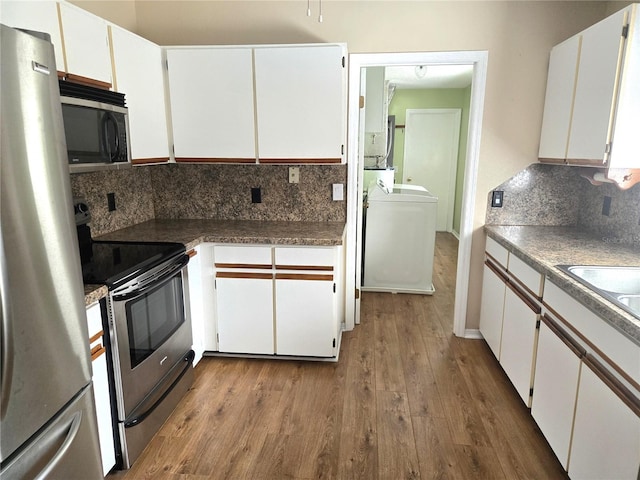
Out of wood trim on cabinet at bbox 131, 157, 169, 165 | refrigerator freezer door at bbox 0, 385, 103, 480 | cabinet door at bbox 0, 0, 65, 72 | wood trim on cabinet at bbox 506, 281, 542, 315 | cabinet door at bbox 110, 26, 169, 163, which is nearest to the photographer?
refrigerator freezer door at bbox 0, 385, 103, 480

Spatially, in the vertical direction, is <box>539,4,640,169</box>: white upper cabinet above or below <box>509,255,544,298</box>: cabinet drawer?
above

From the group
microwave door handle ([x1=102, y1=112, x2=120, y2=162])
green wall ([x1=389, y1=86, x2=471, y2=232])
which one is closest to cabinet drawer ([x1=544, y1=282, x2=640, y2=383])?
microwave door handle ([x1=102, y1=112, x2=120, y2=162])

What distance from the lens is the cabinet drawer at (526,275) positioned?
1.97 m

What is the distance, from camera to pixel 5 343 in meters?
0.98

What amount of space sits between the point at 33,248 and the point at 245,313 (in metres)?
1.67

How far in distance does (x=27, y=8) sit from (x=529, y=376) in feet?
9.29

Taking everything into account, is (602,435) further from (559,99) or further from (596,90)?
(559,99)

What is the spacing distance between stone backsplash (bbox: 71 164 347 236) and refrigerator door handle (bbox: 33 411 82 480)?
5.82 feet

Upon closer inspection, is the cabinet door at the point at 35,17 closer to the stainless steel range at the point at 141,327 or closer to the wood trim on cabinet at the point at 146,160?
the wood trim on cabinet at the point at 146,160

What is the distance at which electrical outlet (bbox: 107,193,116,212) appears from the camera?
8.41 ft

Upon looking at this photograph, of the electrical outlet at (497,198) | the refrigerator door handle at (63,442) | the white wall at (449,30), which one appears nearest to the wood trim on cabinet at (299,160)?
the white wall at (449,30)

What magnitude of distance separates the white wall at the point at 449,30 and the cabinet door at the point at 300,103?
1.19 ft

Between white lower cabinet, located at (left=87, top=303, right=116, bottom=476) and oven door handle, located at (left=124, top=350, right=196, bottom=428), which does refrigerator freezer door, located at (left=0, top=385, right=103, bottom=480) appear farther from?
oven door handle, located at (left=124, top=350, right=196, bottom=428)

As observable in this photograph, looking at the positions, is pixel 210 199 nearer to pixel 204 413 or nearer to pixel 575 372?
pixel 204 413
